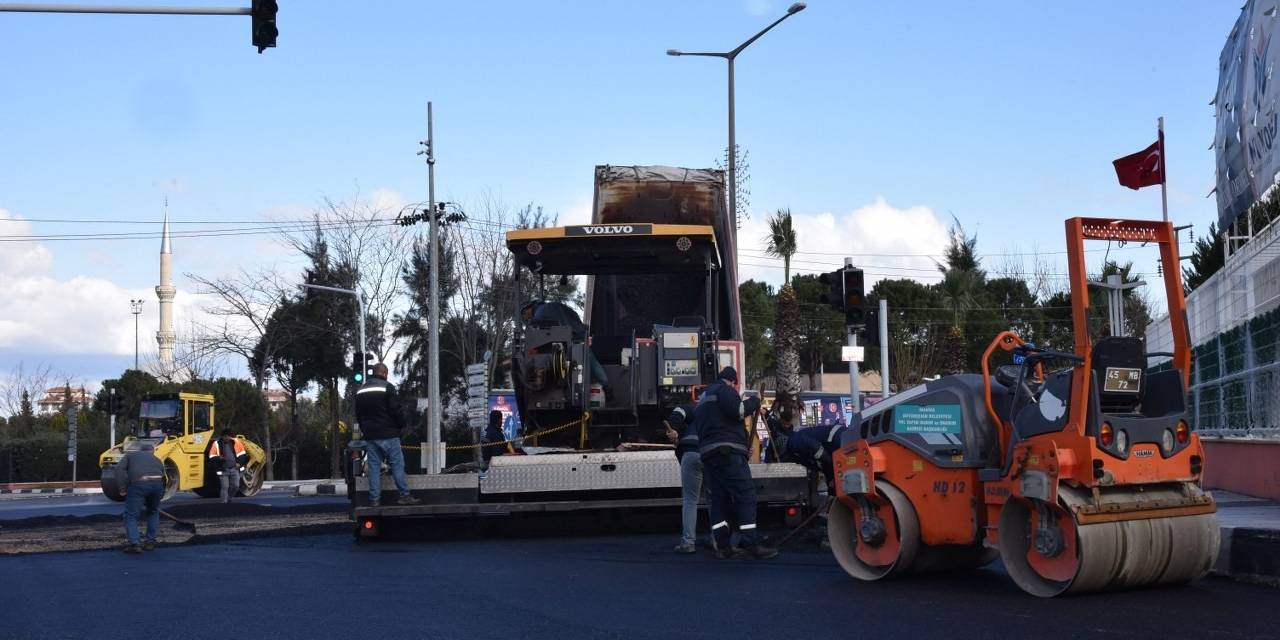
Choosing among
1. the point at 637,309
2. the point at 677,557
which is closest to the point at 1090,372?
the point at 677,557

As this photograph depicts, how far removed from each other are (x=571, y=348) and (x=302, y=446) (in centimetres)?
3671

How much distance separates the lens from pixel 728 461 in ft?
35.9

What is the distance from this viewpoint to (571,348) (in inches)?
513

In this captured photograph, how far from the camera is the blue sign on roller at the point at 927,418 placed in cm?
858

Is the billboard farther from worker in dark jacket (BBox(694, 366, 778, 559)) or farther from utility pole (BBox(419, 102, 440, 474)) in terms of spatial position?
utility pole (BBox(419, 102, 440, 474))

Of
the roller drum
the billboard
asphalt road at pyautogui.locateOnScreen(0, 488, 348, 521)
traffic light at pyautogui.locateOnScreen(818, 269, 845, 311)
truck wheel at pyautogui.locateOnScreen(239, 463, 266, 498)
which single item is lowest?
asphalt road at pyautogui.locateOnScreen(0, 488, 348, 521)

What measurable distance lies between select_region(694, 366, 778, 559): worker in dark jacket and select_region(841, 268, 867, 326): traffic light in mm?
6438

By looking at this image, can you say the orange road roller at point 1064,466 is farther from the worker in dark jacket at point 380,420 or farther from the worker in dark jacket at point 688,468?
the worker in dark jacket at point 380,420

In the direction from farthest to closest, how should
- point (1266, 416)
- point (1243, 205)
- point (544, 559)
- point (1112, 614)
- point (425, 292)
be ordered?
point (425, 292) → point (1243, 205) → point (1266, 416) → point (544, 559) → point (1112, 614)

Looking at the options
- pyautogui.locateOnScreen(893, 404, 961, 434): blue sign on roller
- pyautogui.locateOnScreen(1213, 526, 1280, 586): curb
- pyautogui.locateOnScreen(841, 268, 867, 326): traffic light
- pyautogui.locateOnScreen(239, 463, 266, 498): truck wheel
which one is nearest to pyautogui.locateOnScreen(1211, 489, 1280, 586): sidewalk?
pyautogui.locateOnScreen(1213, 526, 1280, 586): curb

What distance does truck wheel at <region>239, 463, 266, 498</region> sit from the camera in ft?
95.0

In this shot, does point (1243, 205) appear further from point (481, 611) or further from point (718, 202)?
point (481, 611)

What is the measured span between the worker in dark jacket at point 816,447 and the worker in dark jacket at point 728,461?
66 cm

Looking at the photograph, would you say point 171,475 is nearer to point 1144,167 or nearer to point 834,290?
point 834,290
